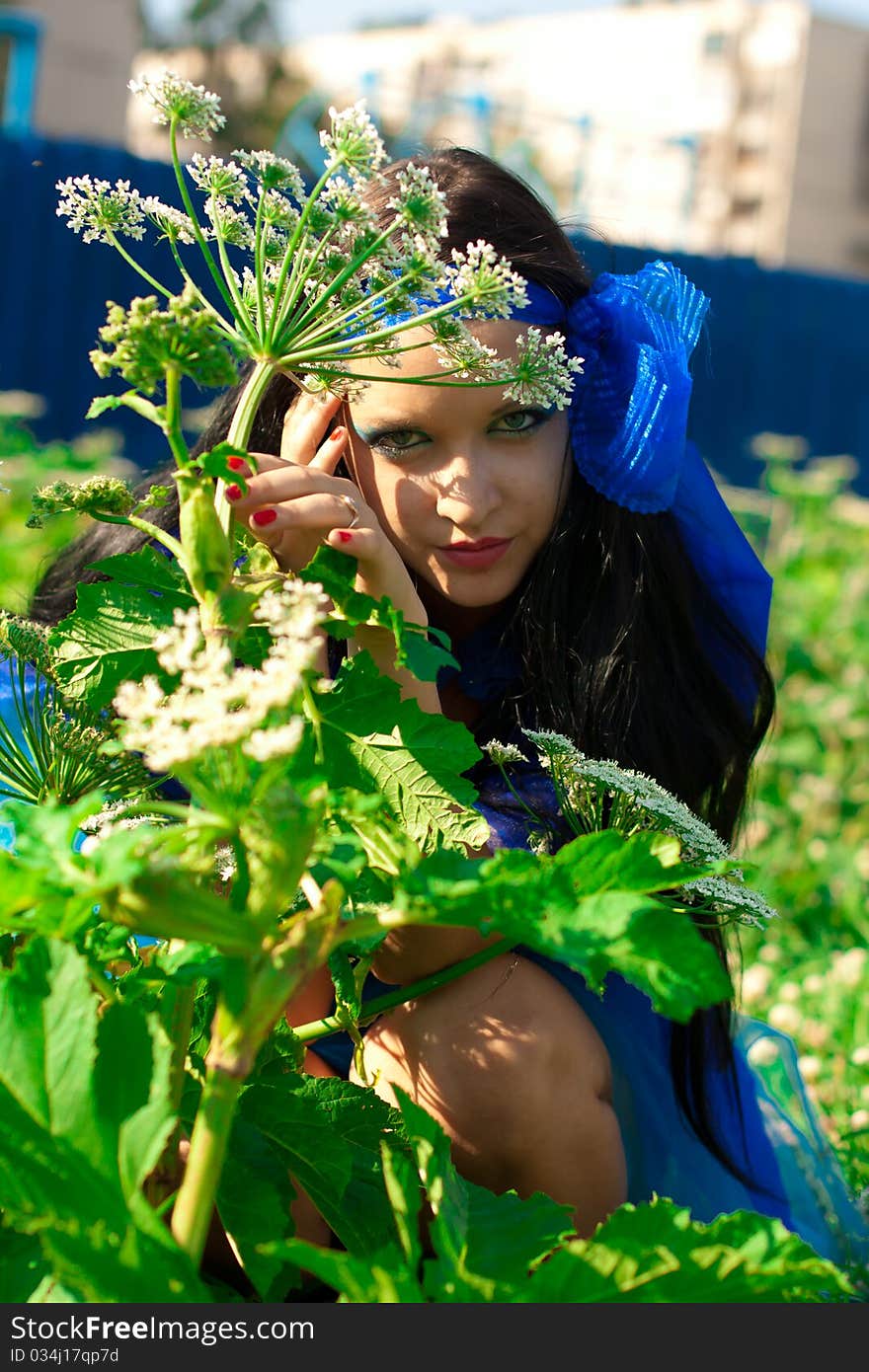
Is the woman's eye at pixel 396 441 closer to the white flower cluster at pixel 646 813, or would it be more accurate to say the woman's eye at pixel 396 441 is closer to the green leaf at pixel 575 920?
the white flower cluster at pixel 646 813

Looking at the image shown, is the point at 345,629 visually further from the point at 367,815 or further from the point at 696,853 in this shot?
the point at 696,853

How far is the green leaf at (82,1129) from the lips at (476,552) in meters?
0.88

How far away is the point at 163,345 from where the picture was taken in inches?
36.1

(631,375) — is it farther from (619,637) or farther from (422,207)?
(422,207)

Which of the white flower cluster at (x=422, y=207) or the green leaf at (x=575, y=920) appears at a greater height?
the white flower cluster at (x=422, y=207)

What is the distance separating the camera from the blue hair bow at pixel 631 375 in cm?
168

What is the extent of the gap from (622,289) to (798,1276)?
1.20 metres

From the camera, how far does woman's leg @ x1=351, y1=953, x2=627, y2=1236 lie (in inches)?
54.6

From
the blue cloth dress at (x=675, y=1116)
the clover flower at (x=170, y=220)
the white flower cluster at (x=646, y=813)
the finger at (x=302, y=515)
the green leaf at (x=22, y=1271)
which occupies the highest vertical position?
the clover flower at (x=170, y=220)

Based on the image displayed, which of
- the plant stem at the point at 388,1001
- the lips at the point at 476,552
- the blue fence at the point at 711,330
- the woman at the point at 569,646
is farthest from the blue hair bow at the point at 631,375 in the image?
the blue fence at the point at 711,330

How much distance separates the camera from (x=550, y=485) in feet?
5.57

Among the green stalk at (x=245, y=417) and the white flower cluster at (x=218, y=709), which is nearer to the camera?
the white flower cluster at (x=218, y=709)

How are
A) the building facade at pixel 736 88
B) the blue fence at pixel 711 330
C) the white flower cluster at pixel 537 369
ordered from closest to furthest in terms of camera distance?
the white flower cluster at pixel 537 369
the blue fence at pixel 711 330
the building facade at pixel 736 88

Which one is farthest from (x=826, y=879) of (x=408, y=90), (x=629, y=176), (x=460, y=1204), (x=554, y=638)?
(x=629, y=176)
